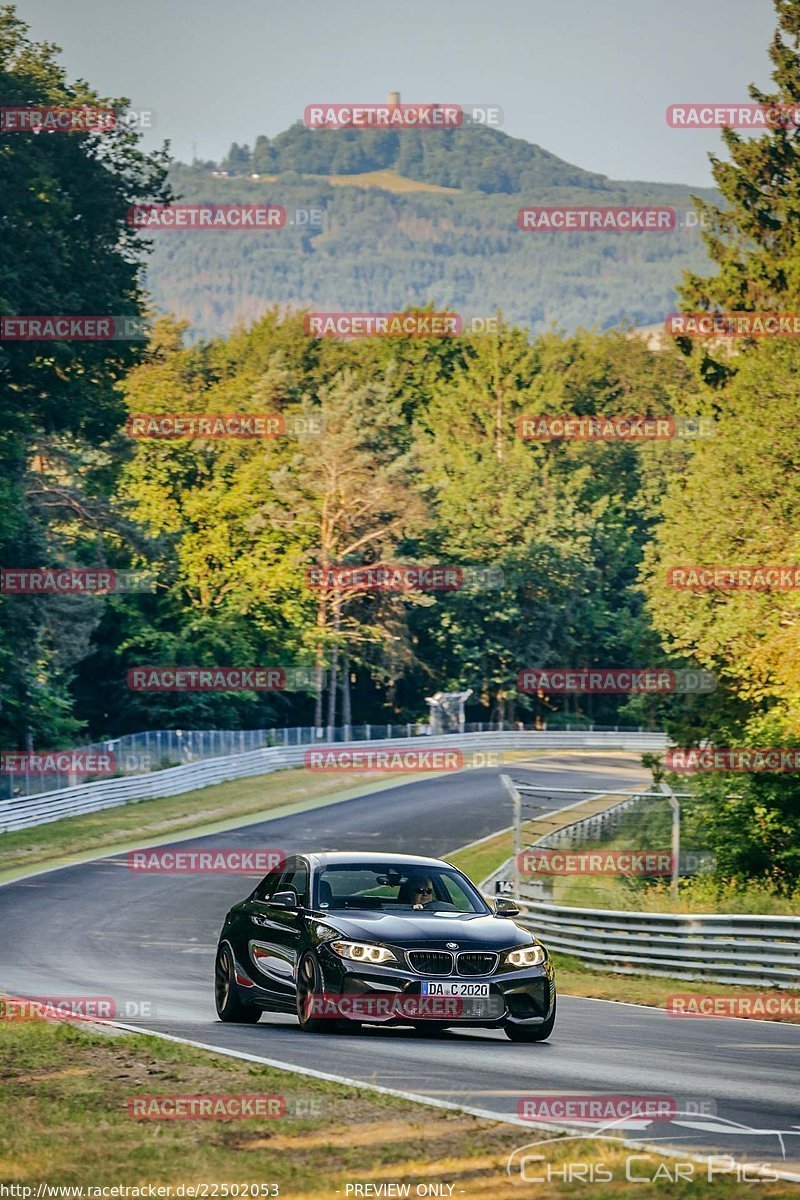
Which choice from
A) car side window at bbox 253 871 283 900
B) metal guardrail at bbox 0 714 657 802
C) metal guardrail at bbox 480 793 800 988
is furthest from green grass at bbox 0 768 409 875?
car side window at bbox 253 871 283 900

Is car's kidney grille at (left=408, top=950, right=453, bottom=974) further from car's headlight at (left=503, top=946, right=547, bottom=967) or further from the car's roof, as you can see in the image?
the car's roof

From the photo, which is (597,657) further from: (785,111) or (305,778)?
(785,111)

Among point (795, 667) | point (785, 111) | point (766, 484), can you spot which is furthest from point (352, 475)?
point (795, 667)

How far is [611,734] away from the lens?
92.2 meters

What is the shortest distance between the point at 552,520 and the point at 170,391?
2127cm

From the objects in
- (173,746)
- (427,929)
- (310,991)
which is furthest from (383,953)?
(173,746)

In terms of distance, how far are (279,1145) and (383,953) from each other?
4463 mm

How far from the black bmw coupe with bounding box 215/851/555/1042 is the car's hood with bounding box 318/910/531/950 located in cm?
1

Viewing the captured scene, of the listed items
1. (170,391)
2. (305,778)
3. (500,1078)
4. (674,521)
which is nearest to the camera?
(500,1078)

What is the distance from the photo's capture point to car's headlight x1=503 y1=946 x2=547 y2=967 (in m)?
13.5

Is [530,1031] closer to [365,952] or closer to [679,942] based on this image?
[365,952]

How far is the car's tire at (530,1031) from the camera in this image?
1381 cm

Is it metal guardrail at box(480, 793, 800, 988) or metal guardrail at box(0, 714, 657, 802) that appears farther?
metal guardrail at box(0, 714, 657, 802)

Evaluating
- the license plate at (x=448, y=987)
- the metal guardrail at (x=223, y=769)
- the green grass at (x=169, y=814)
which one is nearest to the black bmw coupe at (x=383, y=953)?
the license plate at (x=448, y=987)
